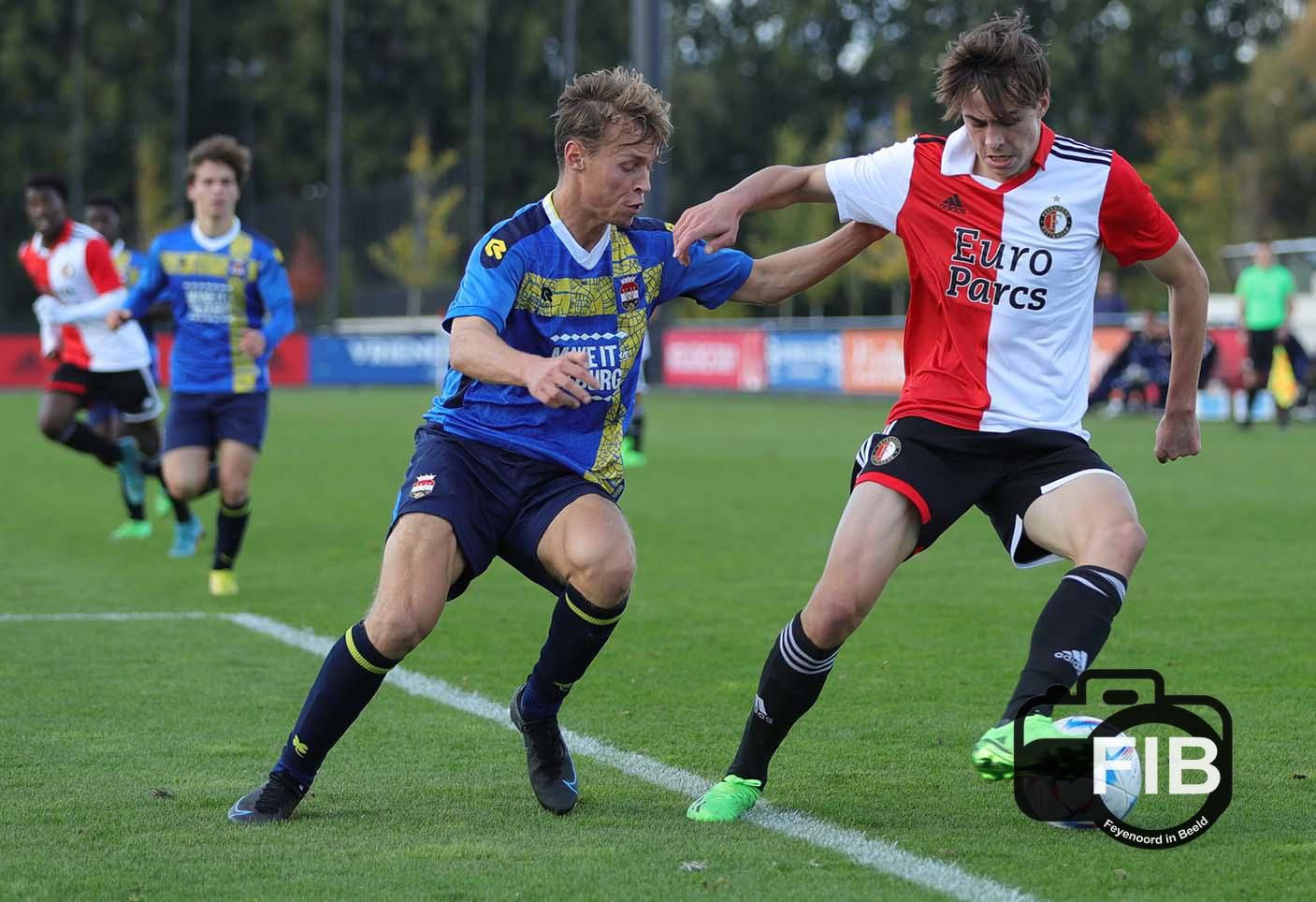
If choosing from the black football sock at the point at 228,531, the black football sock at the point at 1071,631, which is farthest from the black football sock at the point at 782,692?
the black football sock at the point at 228,531

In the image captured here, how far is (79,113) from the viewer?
5519 centimetres

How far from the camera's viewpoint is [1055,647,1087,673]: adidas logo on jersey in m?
4.48

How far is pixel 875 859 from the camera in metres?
4.46

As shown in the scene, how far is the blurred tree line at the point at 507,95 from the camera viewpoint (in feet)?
180

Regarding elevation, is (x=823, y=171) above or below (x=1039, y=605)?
above

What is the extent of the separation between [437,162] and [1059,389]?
53.2 meters

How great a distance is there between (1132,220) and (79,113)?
54.1 metres

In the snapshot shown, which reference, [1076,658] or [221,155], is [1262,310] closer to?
[221,155]

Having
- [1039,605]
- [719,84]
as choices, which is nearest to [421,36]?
[719,84]

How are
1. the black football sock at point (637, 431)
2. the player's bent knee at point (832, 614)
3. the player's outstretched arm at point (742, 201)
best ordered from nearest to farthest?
the player's bent knee at point (832, 614)
the player's outstretched arm at point (742, 201)
the black football sock at point (637, 431)

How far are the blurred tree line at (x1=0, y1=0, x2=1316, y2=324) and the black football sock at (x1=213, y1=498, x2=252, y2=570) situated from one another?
43098 mm

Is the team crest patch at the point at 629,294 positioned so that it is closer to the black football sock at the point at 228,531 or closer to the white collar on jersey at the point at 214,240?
the black football sock at the point at 228,531

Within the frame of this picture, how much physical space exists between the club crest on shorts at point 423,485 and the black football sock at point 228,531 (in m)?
4.80

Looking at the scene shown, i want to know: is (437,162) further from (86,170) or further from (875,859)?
(875,859)
